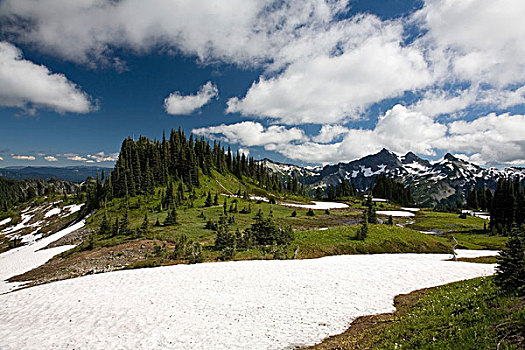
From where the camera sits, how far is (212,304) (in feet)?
53.8

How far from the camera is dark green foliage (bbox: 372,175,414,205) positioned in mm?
152000

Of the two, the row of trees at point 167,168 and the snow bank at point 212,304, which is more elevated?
the row of trees at point 167,168

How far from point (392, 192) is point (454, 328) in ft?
542

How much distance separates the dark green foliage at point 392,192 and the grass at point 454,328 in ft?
512

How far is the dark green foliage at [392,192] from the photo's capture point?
15200 cm

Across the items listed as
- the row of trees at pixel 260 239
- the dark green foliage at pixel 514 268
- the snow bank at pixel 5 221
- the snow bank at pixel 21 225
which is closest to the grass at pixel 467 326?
the dark green foliage at pixel 514 268

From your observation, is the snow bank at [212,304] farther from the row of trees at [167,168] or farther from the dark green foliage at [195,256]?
the row of trees at [167,168]

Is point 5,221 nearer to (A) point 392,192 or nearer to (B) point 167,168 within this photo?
(B) point 167,168

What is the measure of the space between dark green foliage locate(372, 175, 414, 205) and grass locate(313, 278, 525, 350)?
156 metres

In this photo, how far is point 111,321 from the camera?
14.7m

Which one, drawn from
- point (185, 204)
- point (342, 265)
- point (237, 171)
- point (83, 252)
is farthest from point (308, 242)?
point (237, 171)

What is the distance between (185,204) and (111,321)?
6701 cm

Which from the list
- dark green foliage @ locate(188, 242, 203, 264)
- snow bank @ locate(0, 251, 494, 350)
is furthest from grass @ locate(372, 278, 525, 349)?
dark green foliage @ locate(188, 242, 203, 264)

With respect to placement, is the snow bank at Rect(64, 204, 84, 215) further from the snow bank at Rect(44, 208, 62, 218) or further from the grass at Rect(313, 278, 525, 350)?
the grass at Rect(313, 278, 525, 350)
